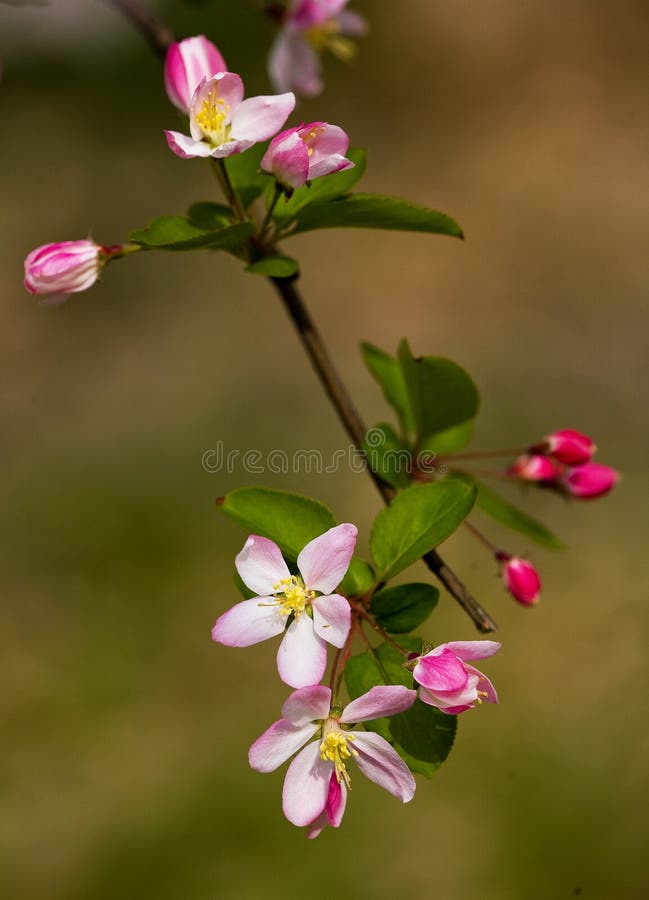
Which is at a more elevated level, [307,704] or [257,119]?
[257,119]

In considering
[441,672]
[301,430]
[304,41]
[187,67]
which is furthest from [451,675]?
[301,430]

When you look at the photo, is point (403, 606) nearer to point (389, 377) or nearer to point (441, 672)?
point (441, 672)

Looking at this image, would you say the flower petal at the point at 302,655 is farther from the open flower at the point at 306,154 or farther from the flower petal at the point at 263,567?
the open flower at the point at 306,154

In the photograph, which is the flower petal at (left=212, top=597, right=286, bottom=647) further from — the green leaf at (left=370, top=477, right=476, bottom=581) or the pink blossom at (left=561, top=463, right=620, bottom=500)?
the pink blossom at (left=561, top=463, right=620, bottom=500)

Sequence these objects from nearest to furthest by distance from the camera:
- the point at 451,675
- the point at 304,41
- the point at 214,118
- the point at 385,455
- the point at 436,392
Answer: the point at 451,675
the point at 214,118
the point at 385,455
the point at 436,392
the point at 304,41

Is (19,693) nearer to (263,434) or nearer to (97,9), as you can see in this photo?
(263,434)

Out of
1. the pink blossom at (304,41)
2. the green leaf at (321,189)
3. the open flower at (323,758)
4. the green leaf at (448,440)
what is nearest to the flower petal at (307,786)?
the open flower at (323,758)
